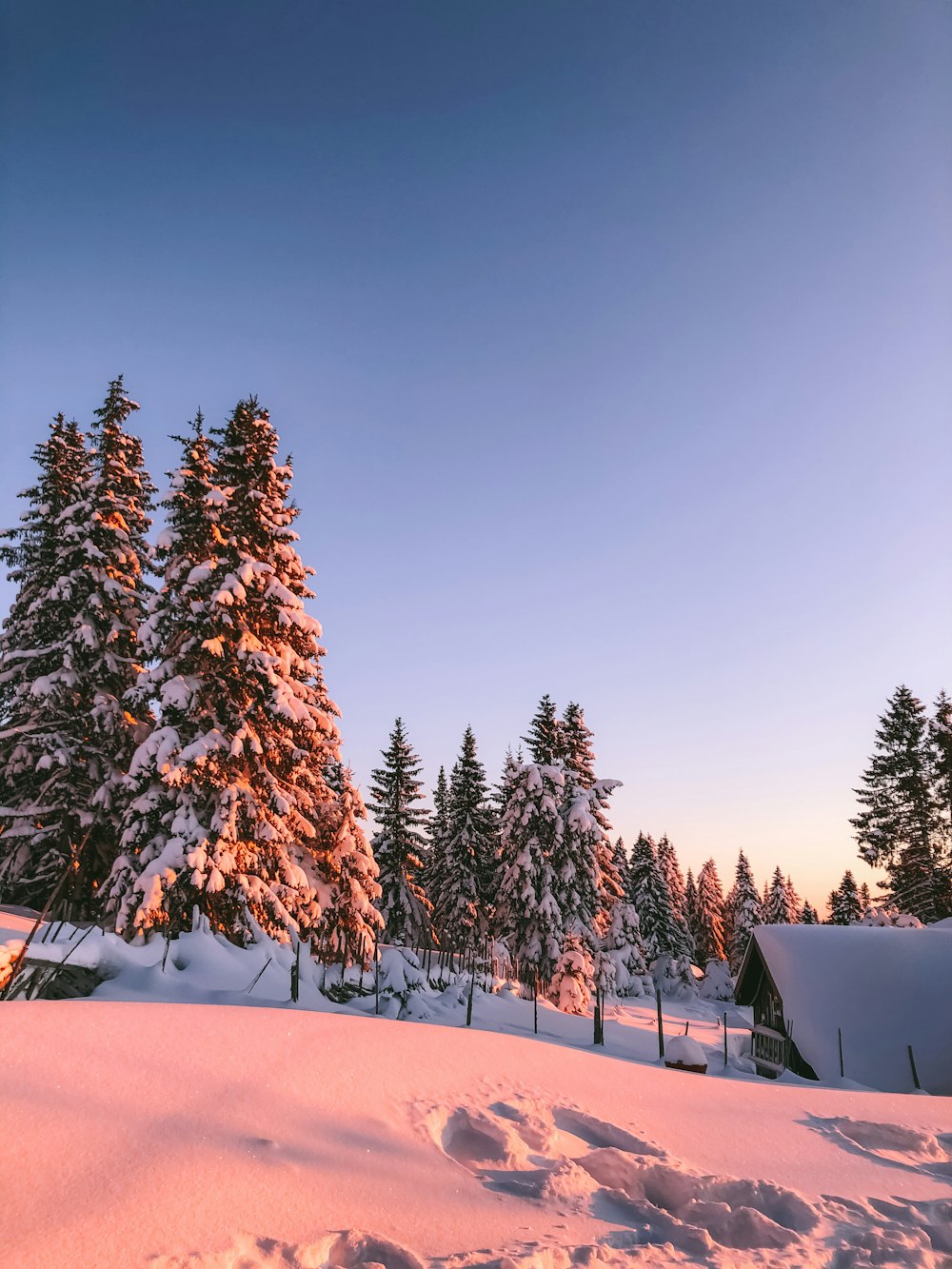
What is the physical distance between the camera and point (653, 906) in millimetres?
50219

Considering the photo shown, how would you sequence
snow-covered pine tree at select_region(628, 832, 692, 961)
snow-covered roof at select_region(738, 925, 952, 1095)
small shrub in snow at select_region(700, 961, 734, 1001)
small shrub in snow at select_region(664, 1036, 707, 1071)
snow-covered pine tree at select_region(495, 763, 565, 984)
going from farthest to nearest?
small shrub in snow at select_region(700, 961, 734, 1001), snow-covered pine tree at select_region(628, 832, 692, 961), snow-covered pine tree at select_region(495, 763, 565, 984), snow-covered roof at select_region(738, 925, 952, 1095), small shrub in snow at select_region(664, 1036, 707, 1071)

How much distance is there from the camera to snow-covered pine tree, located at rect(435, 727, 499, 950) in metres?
32.0

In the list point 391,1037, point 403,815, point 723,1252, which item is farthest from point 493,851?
point 723,1252

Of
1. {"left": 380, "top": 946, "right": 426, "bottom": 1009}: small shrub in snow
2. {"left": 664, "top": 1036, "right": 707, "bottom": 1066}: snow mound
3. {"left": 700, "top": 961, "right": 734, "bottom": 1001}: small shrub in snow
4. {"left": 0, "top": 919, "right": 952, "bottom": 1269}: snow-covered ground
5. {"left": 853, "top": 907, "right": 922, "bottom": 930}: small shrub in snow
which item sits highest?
{"left": 853, "top": 907, "right": 922, "bottom": 930}: small shrub in snow

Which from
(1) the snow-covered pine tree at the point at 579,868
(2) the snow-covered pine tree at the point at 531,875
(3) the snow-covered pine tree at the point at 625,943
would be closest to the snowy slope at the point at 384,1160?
(2) the snow-covered pine tree at the point at 531,875

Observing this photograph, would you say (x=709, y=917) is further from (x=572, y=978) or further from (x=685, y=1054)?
(x=685, y=1054)

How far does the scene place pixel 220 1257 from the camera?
3.22m

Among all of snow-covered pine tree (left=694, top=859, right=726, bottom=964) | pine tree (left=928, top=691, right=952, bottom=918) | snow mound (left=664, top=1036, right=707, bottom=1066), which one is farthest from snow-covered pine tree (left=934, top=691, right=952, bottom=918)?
snow-covered pine tree (left=694, top=859, right=726, bottom=964)

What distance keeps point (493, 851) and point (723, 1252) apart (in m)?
30.4

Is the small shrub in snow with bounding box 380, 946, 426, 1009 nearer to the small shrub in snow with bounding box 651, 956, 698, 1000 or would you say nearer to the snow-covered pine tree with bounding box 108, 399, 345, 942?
the snow-covered pine tree with bounding box 108, 399, 345, 942

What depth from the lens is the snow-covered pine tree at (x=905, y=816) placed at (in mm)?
31359

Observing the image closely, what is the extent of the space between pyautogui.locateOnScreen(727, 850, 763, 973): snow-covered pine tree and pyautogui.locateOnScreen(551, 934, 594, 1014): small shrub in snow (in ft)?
122

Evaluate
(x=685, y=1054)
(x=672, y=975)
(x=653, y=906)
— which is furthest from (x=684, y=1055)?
(x=672, y=975)

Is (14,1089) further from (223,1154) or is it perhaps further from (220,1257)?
(220,1257)
